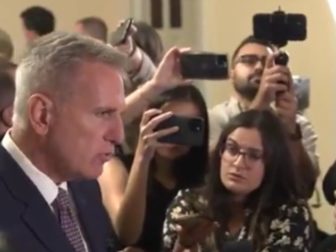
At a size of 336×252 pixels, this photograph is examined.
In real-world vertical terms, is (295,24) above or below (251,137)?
above

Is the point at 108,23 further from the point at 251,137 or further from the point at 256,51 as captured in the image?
the point at 251,137

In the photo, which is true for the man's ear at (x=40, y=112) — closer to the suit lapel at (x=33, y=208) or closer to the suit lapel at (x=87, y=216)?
the suit lapel at (x=33, y=208)

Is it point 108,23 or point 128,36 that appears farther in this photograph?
point 108,23

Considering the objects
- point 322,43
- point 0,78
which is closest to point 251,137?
point 0,78

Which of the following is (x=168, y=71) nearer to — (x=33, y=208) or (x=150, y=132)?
(x=150, y=132)

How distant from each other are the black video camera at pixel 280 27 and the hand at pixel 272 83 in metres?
0.12

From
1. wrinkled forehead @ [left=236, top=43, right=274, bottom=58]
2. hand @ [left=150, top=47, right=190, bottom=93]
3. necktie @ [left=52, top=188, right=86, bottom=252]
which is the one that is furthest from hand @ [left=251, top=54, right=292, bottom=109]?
necktie @ [left=52, top=188, right=86, bottom=252]

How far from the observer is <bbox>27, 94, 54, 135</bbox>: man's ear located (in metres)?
1.50

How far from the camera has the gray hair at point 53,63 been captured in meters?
1.51

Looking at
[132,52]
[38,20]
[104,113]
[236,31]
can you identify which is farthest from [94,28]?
[104,113]

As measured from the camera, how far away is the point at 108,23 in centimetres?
580

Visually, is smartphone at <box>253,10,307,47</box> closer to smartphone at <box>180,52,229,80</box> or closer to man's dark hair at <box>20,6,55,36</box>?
smartphone at <box>180,52,229,80</box>

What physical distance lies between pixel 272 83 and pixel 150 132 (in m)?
0.52

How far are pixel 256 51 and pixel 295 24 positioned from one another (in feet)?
1.69
